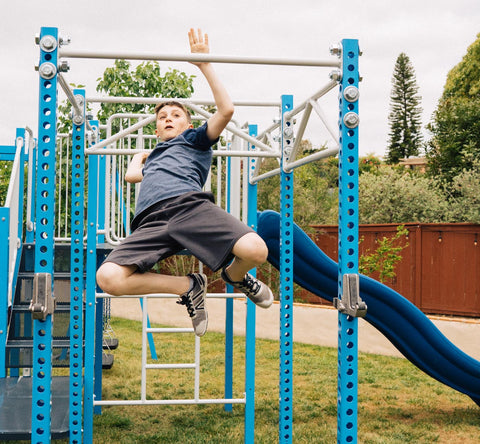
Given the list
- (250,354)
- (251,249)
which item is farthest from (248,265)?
(250,354)

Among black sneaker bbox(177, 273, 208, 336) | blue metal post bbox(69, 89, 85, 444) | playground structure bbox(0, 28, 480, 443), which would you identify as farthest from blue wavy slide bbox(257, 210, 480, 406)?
black sneaker bbox(177, 273, 208, 336)

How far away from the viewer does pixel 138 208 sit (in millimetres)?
2949

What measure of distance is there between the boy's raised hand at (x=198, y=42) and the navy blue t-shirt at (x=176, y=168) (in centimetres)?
50

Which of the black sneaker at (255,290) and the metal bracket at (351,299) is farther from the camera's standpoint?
the black sneaker at (255,290)

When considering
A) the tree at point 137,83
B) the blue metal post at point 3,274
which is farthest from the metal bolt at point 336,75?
the tree at point 137,83

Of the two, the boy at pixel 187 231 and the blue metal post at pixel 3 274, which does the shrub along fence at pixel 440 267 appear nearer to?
the blue metal post at pixel 3 274

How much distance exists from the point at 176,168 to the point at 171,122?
358 millimetres

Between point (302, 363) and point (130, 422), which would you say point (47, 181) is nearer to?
point (130, 422)

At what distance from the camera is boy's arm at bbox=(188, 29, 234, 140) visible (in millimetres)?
2465

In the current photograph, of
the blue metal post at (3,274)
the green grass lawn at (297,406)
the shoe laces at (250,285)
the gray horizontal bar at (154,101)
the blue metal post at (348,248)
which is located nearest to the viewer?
the blue metal post at (348,248)

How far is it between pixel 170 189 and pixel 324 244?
785cm

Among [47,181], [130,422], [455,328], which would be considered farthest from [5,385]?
[455,328]

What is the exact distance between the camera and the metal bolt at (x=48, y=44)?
7.47ft

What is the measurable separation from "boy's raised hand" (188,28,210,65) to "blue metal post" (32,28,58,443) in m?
0.56
